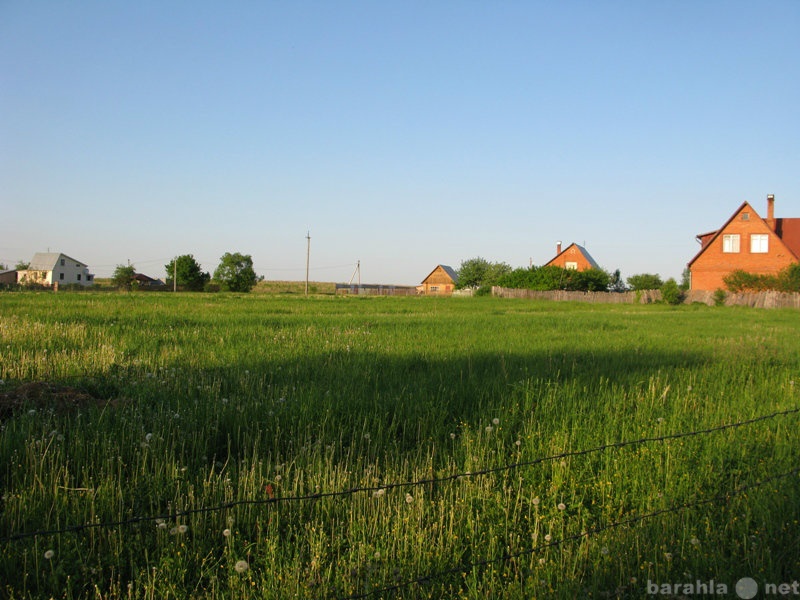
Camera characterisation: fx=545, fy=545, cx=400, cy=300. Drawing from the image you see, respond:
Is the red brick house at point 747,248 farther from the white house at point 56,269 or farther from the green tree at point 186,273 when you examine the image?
the white house at point 56,269

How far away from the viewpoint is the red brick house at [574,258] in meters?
82.4

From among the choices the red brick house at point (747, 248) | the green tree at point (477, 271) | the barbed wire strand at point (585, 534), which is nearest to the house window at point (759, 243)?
the red brick house at point (747, 248)

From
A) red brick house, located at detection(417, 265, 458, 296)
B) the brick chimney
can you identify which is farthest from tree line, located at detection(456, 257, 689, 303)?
red brick house, located at detection(417, 265, 458, 296)

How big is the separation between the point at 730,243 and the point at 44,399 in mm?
61960

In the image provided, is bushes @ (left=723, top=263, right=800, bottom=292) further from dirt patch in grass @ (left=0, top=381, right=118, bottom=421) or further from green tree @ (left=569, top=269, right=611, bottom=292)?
dirt patch in grass @ (left=0, top=381, right=118, bottom=421)

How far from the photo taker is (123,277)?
8962 cm

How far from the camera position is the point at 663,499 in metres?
4.27

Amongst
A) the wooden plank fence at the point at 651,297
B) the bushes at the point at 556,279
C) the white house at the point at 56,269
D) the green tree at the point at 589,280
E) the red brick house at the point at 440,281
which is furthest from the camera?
the red brick house at the point at 440,281

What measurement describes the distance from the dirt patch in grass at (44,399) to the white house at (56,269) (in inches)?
4429

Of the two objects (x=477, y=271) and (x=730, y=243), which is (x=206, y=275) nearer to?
(x=477, y=271)

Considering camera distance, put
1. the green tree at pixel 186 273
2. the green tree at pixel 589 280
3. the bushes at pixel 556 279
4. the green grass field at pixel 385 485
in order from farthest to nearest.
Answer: the green tree at pixel 186 273 → the green tree at pixel 589 280 → the bushes at pixel 556 279 → the green grass field at pixel 385 485

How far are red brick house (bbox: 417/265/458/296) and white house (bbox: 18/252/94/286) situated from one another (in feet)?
226

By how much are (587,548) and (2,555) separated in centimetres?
372

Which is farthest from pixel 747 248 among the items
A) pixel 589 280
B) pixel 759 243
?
pixel 589 280
